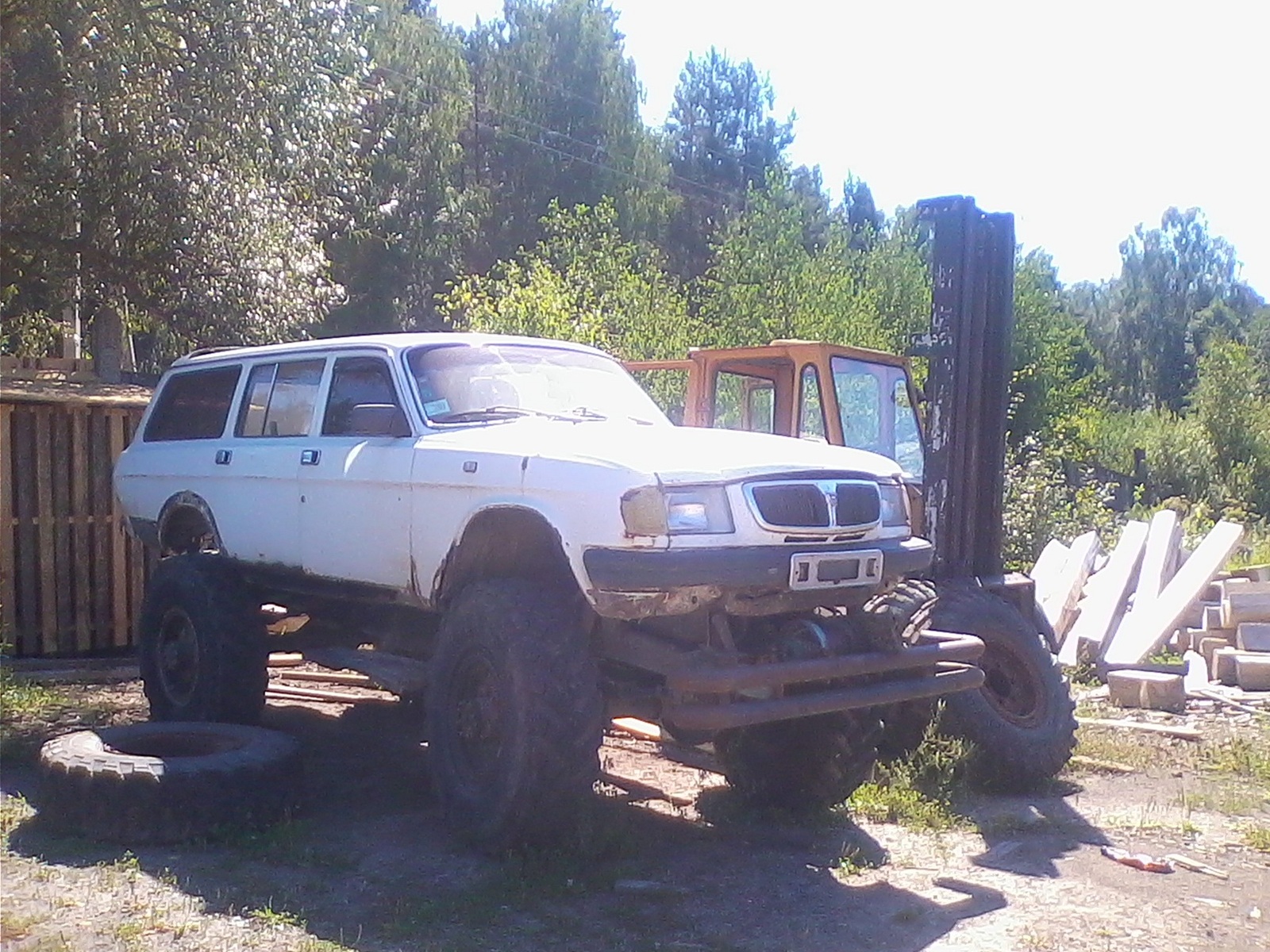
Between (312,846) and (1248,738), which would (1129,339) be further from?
(312,846)

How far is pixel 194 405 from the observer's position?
7973mm

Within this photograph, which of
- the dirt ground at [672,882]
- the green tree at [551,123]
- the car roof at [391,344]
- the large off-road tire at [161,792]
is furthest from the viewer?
the green tree at [551,123]

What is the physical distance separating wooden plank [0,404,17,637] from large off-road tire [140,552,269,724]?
8.64ft

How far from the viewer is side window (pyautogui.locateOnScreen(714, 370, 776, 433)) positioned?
9055mm

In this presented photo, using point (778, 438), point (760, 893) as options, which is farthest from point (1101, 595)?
point (760, 893)

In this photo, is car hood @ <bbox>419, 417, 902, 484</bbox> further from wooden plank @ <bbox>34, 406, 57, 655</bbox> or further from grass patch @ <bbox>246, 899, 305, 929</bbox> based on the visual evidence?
wooden plank @ <bbox>34, 406, 57, 655</bbox>

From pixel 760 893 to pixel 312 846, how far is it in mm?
1956

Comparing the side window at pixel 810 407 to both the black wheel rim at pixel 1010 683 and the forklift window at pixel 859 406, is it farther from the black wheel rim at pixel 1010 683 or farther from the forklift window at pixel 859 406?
the black wheel rim at pixel 1010 683

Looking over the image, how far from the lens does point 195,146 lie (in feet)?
51.0

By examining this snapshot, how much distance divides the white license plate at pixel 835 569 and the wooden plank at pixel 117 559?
272 inches

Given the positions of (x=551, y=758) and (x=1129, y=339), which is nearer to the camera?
(x=551, y=758)

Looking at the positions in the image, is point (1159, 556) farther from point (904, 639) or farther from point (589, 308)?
point (589, 308)

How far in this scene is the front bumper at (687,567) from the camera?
4859 mm

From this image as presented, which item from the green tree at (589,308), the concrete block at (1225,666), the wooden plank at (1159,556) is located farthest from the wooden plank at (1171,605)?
the green tree at (589,308)
